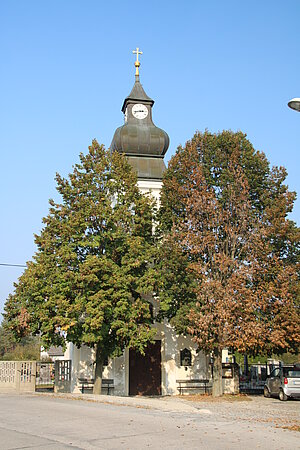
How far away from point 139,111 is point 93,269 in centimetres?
1453

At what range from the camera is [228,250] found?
23391 mm

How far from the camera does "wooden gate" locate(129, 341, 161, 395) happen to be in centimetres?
2628

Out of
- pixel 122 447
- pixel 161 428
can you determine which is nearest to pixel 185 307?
pixel 161 428

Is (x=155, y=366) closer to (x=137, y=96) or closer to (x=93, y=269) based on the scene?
(x=93, y=269)

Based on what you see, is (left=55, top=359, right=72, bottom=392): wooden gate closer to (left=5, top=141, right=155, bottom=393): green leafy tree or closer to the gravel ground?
(left=5, top=141, right=155, bottom=393): green leafy tree

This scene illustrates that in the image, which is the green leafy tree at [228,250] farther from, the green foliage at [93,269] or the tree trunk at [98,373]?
the tree trunk at [98,373]

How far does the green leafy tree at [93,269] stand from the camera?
20.9 meters

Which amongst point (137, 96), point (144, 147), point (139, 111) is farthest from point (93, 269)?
point (137, 96)

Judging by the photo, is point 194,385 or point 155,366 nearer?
point 194,385

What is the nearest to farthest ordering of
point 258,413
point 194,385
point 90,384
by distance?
point 258,413 < point 90,384 < point 194,385

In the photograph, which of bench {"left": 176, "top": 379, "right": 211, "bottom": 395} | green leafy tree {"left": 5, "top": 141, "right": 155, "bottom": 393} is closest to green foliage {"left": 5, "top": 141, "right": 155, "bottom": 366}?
green leafy tree {"left": 5, "top": 141, "right": 155, "bottom": 393}

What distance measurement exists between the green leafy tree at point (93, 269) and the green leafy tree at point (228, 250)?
151 centimetres

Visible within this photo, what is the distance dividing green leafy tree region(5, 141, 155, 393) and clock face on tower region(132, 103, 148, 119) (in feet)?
27.3

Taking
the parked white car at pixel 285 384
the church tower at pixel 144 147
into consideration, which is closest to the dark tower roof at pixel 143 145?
the church tower at pixel 144 147
